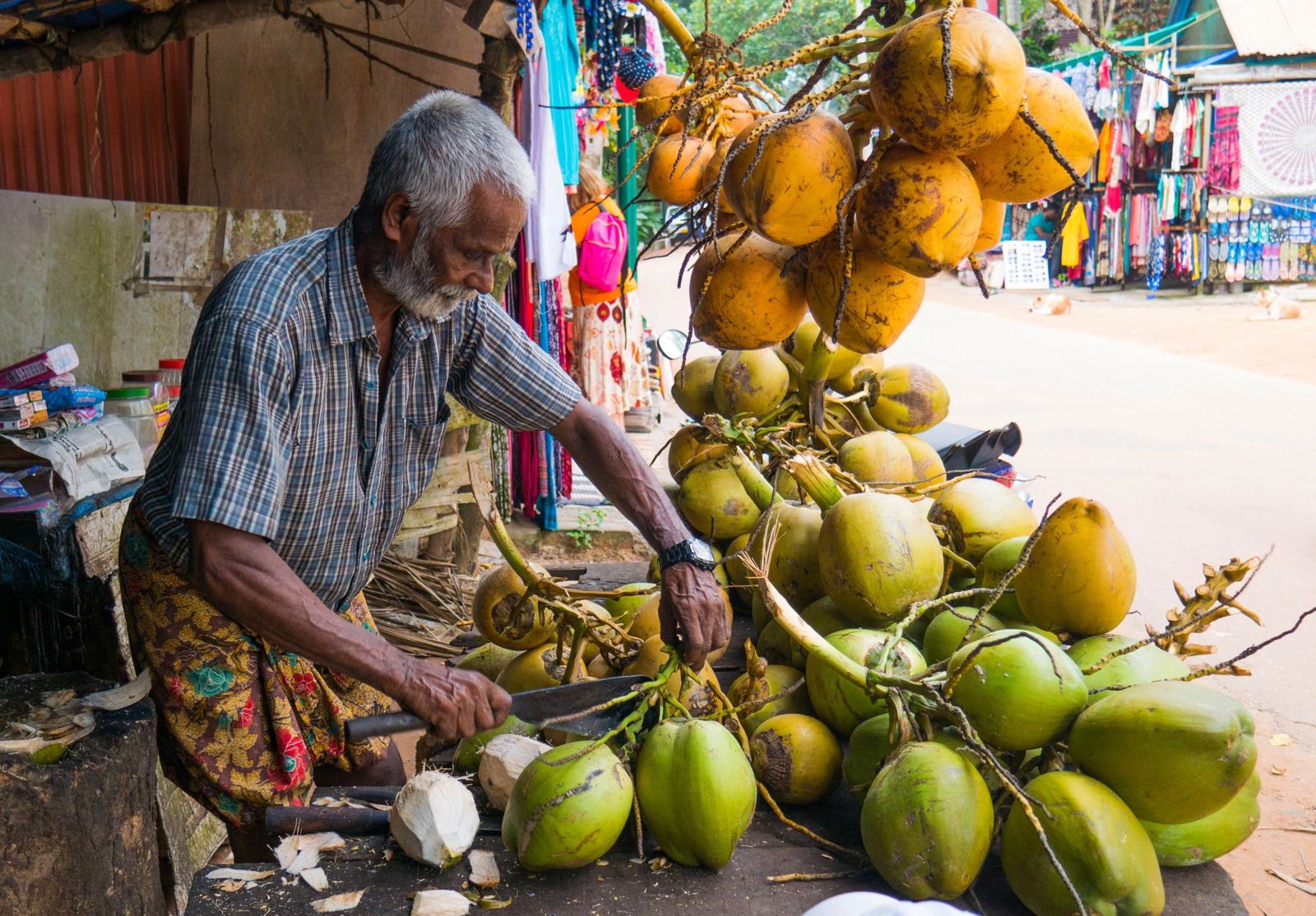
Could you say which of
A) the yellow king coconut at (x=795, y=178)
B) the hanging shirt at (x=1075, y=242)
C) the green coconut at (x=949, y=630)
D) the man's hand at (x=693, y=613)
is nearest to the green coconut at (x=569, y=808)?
the man's hand at (x=693, y=613)

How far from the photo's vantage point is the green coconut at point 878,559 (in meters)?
1.83

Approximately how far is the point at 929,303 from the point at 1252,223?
502cm

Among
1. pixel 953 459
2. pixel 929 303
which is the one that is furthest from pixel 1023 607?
pixel 929 303

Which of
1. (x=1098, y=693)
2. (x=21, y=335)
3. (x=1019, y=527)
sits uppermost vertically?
(x=21, y=335)

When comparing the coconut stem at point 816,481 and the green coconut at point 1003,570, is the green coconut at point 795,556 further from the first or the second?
the green coconut at point 1003,570

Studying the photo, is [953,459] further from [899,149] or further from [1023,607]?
[899,149]

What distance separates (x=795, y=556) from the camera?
210 centimetres

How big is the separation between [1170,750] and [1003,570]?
554 millimetres

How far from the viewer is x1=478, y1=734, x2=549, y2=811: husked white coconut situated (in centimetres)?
169

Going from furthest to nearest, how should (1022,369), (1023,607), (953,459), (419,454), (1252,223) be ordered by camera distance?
1. (1252,223)
2. (1022,369)
3. (953,459)
4. (419,454)
5. (1023,607)

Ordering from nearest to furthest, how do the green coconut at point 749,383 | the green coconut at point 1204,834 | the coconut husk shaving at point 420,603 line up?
1. the green coconut at point 1204,834
2. the green coconut at point 749,383
3. the coconut husk shaving at point 420,603

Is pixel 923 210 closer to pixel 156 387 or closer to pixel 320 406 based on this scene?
pixel 320 406

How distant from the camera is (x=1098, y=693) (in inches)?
60.9

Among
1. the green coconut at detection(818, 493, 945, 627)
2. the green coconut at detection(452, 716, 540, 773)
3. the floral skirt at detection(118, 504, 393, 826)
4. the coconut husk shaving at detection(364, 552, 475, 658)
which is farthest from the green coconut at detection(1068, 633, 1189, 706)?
the coconut husk shaving at detection(364, 552, 475, 658)
